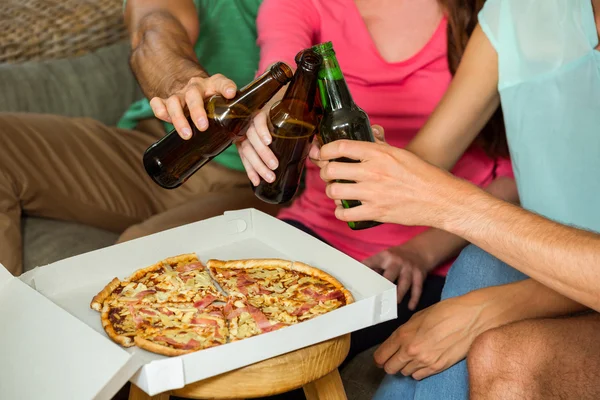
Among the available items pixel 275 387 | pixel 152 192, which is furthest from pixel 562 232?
pixel 152 192

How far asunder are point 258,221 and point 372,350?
425mm

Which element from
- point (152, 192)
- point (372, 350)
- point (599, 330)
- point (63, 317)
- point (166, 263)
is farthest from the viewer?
point (152, 192)

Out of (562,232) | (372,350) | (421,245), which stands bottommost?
(372,350)

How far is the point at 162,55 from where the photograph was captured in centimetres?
164

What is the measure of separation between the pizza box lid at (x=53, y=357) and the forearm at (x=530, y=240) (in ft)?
1.55

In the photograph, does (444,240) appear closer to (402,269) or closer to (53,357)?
(402,269)

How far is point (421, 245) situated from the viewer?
1657 mm

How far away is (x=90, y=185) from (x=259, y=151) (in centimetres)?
94

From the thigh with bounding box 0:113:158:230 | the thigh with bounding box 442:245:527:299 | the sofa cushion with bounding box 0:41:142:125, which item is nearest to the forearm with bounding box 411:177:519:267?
the thigh with bounding box 442:245:527:299

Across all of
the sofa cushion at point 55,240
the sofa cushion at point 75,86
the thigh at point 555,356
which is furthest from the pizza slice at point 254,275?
the sofa cushion at point 75,86

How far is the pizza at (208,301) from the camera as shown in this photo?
40.9 inches

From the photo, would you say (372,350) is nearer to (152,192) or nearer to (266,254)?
(266,254)

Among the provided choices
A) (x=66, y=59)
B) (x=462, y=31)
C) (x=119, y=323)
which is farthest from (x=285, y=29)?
(x=66, y=59)

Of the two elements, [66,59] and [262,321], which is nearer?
[262,321]
